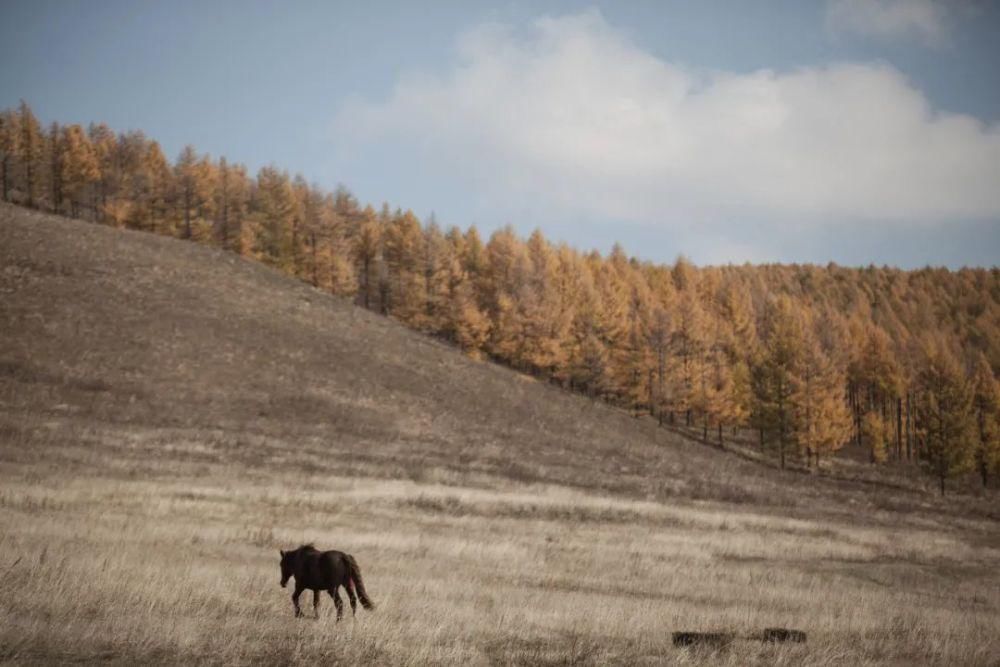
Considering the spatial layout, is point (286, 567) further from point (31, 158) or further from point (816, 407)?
point (31, 158)

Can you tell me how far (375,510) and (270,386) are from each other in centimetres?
2915

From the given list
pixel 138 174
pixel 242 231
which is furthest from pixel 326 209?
pixel 138 174

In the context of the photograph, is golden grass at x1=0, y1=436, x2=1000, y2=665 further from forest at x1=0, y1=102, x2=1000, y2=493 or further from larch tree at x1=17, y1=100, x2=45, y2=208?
larch tree at x1=17, y1=100, x2=45, y2=208

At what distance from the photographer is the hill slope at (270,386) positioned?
3872cm

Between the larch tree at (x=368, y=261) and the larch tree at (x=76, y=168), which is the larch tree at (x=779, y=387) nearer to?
the larch tree at (x=368, y=261)

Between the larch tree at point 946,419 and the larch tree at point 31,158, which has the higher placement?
the larch tree at point 31,158

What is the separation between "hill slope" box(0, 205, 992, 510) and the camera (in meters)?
38.7

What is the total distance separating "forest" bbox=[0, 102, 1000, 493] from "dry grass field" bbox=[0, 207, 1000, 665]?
582 centimetres

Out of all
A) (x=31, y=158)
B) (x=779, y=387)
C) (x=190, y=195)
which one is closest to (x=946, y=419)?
(x=779, y=387)

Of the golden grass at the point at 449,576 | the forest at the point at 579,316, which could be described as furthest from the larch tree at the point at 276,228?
the golden grass at the point at 449,576

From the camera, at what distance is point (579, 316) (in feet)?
253

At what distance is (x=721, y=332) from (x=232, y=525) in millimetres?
71945

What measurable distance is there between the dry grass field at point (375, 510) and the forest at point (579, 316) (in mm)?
5820

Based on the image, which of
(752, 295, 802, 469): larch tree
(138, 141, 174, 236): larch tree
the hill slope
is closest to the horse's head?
the hill slope
